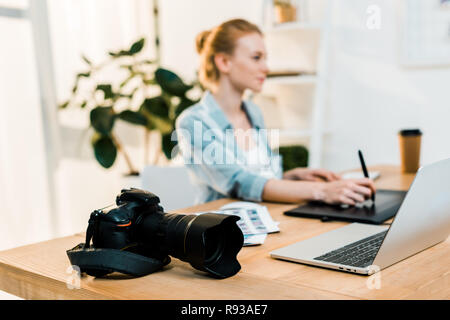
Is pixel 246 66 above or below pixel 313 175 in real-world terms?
above

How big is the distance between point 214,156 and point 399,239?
85 cm

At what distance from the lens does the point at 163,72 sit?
283cm

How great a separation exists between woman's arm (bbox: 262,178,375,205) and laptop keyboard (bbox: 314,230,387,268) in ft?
1.16

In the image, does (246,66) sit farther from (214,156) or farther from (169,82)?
(169,82)

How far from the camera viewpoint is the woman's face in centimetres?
181

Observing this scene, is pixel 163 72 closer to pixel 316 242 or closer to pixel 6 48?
pixel 6 48

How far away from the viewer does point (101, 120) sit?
2.71m

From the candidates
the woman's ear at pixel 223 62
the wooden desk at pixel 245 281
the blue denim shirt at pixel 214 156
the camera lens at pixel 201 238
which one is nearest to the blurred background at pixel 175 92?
the woman's ear at pixel 223 62

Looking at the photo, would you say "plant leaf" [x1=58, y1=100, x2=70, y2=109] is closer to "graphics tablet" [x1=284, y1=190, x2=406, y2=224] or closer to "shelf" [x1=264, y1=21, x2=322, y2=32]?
"shelf" [x1=264, y1=21, x2=322, y2=32]

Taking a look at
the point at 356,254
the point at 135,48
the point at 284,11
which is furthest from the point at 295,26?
the point at 356,254

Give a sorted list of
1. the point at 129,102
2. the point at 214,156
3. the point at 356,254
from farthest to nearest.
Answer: the point at 129,102 < the point at 214,156 < the point at 356,254

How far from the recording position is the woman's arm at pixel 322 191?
133 cm
